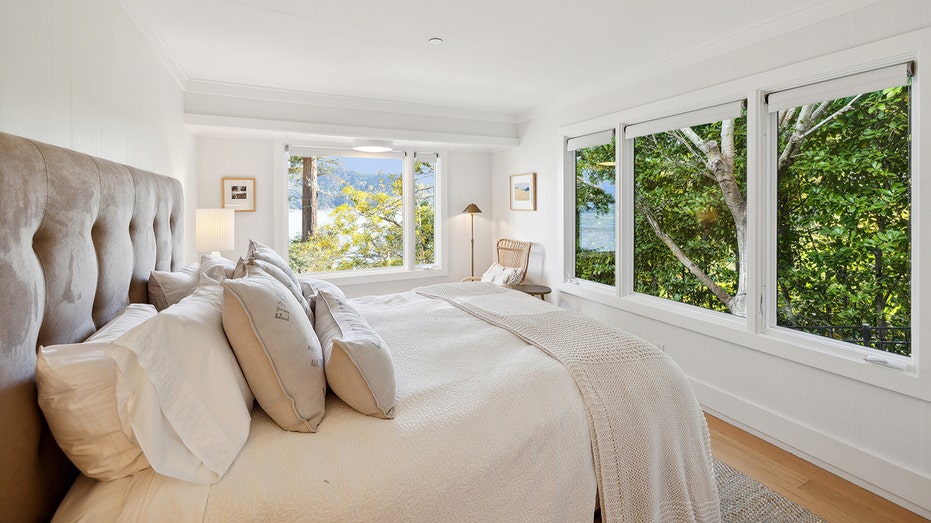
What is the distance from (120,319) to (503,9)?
2.26 m

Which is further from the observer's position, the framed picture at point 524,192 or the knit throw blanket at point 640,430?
the framed picture at point 524,192

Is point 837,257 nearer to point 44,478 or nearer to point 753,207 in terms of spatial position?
point 753,207

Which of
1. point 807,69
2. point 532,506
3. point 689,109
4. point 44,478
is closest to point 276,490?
point 44,478

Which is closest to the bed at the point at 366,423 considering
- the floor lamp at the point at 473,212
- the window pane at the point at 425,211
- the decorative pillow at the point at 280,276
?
the decorative pillow at the point at 280,276

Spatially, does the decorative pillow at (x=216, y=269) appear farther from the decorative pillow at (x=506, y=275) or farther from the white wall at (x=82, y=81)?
the decorative pillow at (x=506, y=275)

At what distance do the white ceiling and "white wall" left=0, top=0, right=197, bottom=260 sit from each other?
33 cm

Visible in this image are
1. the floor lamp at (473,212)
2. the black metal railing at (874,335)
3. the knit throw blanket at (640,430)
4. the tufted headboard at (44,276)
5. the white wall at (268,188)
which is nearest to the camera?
the tufted headboard at (44,276)

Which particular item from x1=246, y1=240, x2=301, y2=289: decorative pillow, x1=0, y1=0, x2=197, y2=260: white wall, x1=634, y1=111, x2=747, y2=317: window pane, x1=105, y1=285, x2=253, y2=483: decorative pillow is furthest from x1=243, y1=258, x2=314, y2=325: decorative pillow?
x1=634, y1=111, x2=747, y2=317: window pane

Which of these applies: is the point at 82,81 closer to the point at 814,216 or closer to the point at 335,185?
the point at 335,185

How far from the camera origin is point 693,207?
3256 millimetres

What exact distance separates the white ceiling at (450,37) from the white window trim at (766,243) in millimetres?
273

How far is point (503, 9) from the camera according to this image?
244 cm

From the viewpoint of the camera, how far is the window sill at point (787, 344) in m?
2.09

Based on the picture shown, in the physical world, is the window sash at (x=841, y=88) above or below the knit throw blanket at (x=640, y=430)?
above
